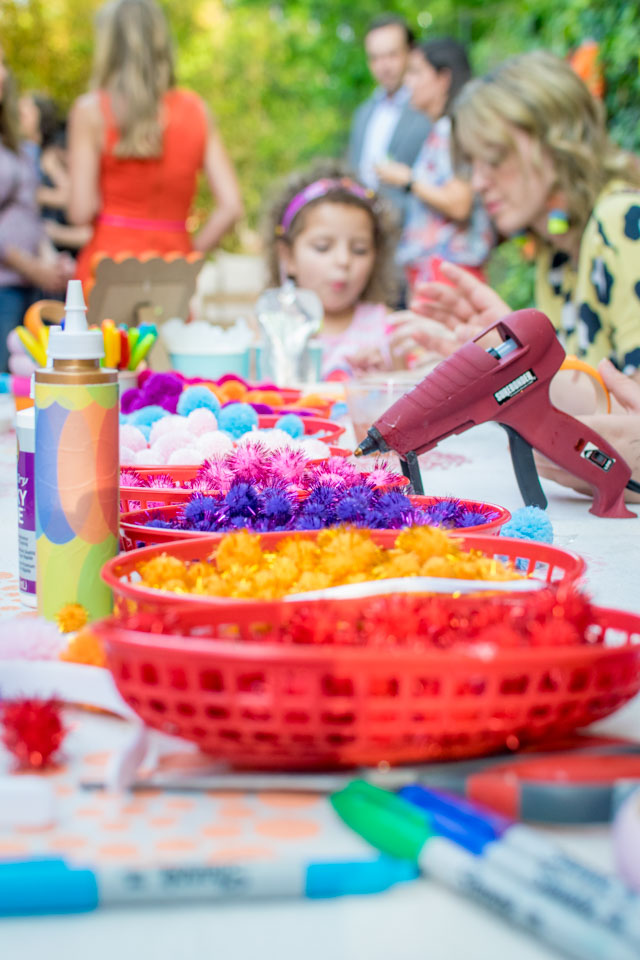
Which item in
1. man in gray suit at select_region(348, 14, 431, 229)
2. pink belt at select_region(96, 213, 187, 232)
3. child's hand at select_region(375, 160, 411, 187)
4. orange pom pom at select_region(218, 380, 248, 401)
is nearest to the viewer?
orange pom pom at select_region(218, 380, 248, 401)

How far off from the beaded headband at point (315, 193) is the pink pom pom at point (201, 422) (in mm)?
1786

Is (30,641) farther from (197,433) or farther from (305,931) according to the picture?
(197,433)

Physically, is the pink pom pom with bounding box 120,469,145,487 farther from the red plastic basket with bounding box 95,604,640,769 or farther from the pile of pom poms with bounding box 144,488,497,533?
the red plastic basket with bounding box 95,604,640,769

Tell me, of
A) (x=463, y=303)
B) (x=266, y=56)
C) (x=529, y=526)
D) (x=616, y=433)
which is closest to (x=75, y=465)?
(x=529, y=526)

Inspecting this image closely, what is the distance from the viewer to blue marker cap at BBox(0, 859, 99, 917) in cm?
38

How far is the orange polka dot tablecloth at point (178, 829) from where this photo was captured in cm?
41

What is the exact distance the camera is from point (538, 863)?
1.20 feet

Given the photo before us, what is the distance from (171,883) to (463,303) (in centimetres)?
134

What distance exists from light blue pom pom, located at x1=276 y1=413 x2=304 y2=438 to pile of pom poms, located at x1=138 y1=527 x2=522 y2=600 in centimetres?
57

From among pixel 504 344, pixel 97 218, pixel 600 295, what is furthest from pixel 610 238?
pixel 97 218

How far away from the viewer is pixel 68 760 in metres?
0.50

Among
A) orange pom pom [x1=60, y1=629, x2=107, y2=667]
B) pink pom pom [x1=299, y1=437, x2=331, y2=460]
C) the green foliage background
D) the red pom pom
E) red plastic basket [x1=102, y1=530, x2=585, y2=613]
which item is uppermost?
the green foliage background

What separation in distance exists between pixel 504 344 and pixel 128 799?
0.67m

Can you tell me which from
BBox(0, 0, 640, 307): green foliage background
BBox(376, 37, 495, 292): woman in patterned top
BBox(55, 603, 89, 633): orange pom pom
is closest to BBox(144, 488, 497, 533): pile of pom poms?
BBox(55, 603, 89, 633): orange pom pom
